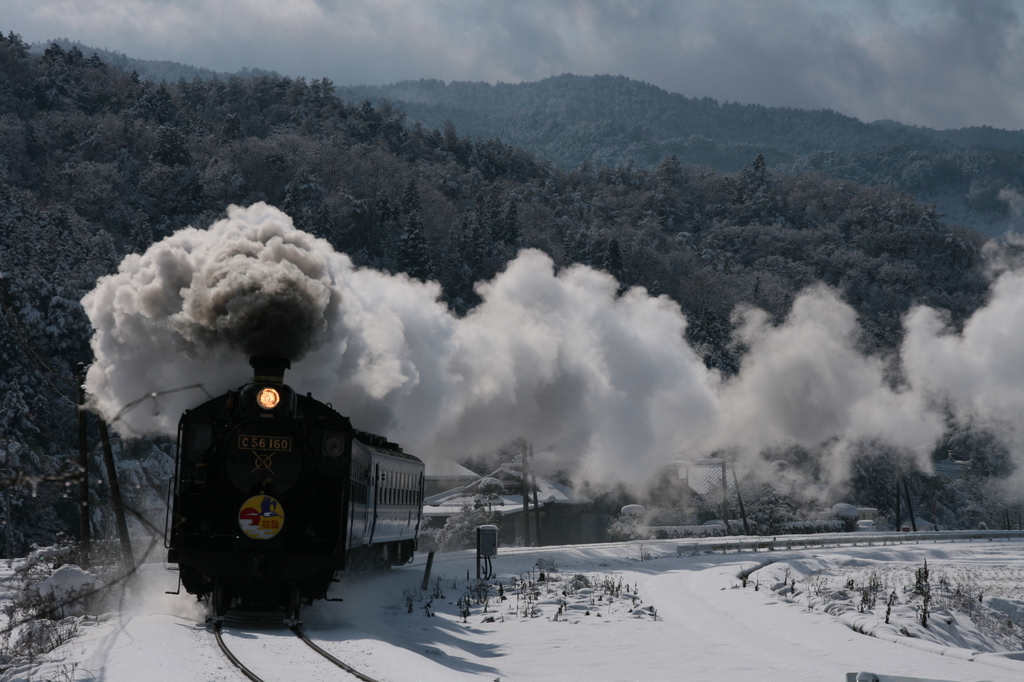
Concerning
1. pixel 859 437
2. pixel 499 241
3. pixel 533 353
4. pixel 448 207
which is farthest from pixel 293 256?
pixel 448 207

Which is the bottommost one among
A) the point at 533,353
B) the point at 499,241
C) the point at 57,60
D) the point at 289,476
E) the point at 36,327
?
the point at 289,476

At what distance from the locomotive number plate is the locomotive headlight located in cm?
52

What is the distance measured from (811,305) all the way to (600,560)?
124 ft

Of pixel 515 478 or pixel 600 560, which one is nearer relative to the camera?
pixel 600 560

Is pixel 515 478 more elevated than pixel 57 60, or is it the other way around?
pixel 57 60

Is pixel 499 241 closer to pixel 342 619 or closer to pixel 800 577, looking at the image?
pixel 800 577

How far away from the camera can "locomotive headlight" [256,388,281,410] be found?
1677 cm

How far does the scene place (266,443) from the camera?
16.7m

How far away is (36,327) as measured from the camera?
222 ft

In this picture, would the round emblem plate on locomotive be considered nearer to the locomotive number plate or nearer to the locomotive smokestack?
the locomotive number plate

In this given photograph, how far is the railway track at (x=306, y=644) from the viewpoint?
11.8 metres

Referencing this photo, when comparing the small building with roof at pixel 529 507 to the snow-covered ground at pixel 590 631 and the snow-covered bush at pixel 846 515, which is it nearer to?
the snow-covered bush at pixel 846 515

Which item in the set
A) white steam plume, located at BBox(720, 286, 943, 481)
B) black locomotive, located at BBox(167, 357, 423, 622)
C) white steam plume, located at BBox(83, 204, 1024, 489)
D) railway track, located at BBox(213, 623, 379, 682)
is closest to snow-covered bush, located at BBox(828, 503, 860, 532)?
white steam plume, located at BBox(83, 204, 1024, 489)

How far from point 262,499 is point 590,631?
6.28 metres
